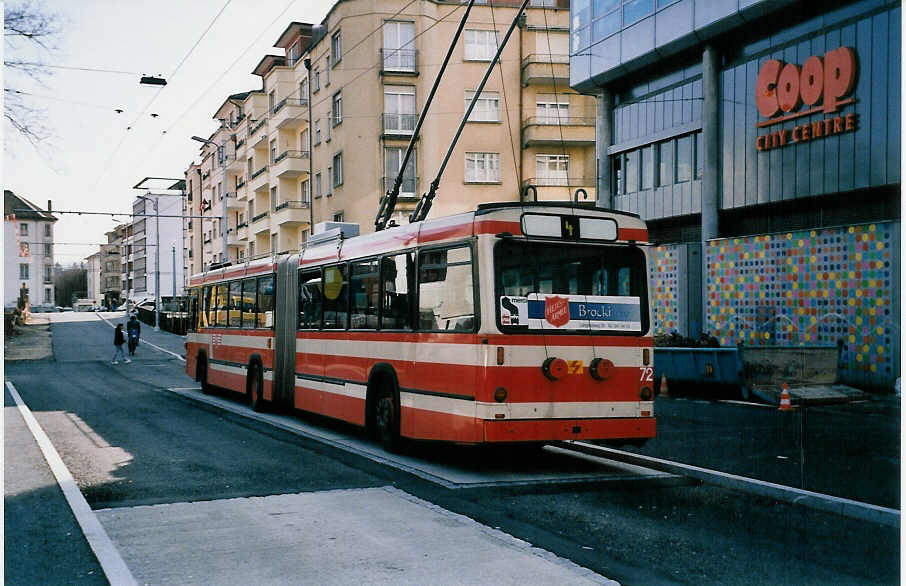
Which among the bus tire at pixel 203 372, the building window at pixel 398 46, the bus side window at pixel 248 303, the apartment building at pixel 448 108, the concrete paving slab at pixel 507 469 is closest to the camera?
the concrete paving slab at pixel 507 469

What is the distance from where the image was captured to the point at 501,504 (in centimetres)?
887

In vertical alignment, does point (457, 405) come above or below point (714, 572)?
above

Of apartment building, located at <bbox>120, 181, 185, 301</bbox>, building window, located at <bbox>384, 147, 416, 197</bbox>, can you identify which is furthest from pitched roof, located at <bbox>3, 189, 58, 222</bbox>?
apartment building, located at <bbox>120, 181, 185, 301</bbox>

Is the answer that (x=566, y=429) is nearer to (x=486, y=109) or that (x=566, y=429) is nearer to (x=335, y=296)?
(x=335, y=296)

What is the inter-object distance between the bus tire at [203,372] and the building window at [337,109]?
2491 centimetres

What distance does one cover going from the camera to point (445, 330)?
10.9 meters

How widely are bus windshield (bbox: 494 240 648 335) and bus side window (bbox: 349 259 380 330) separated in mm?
2856

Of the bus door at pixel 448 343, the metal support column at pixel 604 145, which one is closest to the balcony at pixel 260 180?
the metal support column at pixel 604 145

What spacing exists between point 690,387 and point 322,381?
8.44 m

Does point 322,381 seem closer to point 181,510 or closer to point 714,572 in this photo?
point 181,510

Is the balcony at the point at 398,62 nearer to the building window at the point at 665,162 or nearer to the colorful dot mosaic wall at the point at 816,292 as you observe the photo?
the building window at the point at 665,162

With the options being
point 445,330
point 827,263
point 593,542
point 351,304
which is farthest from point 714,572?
point 827,263

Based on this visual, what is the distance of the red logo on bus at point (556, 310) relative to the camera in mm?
10477

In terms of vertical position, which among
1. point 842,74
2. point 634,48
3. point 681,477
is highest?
point 634,48
